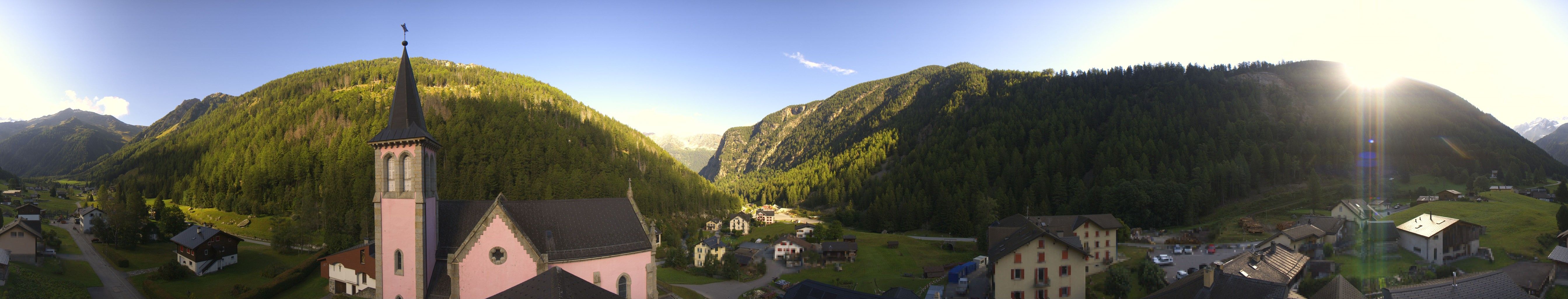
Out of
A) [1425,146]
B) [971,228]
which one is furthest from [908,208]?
[1425,146]

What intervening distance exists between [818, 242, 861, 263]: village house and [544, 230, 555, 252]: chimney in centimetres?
4354

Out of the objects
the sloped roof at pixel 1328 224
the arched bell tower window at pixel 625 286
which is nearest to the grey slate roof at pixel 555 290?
the arched bell tower window at pixel 625 286

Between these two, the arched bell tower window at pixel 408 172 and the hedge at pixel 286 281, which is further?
the hedge at pixel 286 281

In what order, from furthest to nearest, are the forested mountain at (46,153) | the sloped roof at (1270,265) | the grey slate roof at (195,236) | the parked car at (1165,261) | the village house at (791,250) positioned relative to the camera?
the forested mountain at (46,153) → the village house at (791,250) → the parked car at (1165,261) → the grey slate roof at (195,236) → the sloped roof at (1270,265)

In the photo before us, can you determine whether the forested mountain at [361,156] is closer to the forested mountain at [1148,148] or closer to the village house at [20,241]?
the village house at [20,241]

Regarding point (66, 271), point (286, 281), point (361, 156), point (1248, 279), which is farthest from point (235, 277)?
point (1248, 279)

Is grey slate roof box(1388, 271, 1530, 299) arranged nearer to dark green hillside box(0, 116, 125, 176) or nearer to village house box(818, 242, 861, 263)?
village house box(818, 242, 861, 263)

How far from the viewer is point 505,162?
100 metres

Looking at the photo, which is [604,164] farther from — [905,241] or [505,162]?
[905,241]

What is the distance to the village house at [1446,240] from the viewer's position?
40438 mm

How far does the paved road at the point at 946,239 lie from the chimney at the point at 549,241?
63.2 meters

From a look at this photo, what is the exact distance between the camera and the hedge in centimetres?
3731

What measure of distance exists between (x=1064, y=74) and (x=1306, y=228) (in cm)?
15554

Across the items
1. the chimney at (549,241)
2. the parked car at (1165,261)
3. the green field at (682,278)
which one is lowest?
the green field at (682,278)
